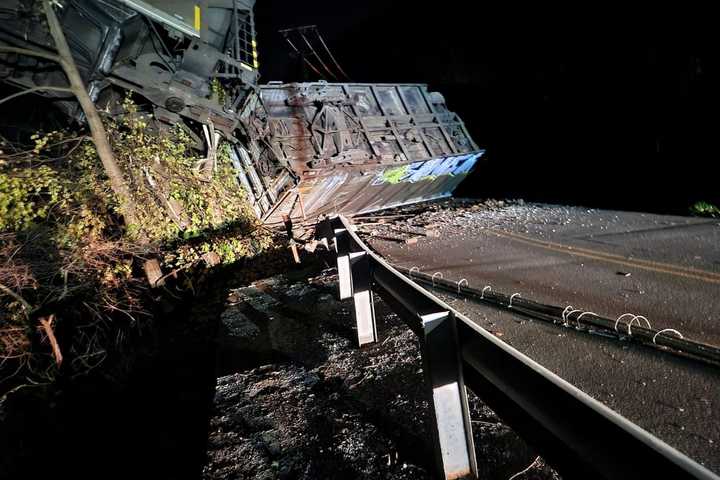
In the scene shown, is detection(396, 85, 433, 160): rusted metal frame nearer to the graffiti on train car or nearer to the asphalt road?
the graffiti on train car

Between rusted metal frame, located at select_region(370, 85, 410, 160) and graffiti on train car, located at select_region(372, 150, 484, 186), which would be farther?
rusted metal frame, located at select_region(370, 85, 410, 160)

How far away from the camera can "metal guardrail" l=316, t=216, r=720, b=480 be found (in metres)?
0.93

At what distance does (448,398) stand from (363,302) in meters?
1.50

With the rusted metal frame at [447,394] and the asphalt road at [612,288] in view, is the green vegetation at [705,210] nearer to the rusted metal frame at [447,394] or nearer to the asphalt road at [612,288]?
the asphalt road at [612,288]

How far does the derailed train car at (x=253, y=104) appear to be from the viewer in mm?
6523

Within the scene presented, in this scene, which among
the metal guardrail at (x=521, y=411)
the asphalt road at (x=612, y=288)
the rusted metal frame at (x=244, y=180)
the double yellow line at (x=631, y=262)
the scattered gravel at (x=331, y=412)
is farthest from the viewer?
the rusted metal frame at (x=244, y=180)

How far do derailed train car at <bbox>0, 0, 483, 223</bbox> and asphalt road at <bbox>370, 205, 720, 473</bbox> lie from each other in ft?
9.55

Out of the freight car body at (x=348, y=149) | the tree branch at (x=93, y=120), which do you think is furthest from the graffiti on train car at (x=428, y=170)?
the tree branch at (x=93, y=120)

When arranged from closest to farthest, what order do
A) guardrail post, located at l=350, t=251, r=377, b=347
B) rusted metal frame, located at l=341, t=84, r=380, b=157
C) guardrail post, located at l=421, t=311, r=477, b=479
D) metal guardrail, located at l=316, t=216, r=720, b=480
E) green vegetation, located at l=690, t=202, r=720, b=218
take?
metal guardrail, located at l=316, t=216, r=720, b=480
guardrail post, located at l=421, t=311, r=477, b=479
guardrail post, located at l=350, t=251, r=377, b=347
green vegetation, located at l=690, t=202, r=720, b=218
rusted metal frame, located at l=341, t=84, r=380, b=157

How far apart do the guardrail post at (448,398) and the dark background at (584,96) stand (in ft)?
29.8

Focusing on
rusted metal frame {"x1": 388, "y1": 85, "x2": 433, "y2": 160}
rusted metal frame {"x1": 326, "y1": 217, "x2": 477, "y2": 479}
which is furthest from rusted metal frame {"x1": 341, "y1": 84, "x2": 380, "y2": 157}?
rusted metal frame {"x1": 326, "y1": 217, "x2": 477, "y2": 479}

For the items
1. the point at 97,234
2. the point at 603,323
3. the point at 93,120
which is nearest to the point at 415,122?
the point at 93,120

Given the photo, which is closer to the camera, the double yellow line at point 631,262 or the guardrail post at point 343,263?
the guardrail post at point 343,263

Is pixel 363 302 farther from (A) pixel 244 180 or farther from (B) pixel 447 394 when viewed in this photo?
(A) pixel 244 180
